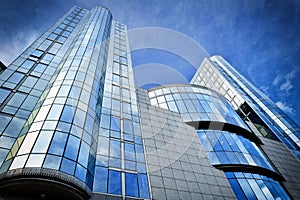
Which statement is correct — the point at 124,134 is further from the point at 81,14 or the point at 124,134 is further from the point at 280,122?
the point at 81,14

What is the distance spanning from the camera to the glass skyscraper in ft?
44.2

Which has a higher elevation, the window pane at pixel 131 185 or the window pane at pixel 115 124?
the window pane at pixel 115 124

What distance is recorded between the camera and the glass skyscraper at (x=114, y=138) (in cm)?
1348

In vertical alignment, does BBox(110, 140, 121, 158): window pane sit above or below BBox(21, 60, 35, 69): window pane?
below

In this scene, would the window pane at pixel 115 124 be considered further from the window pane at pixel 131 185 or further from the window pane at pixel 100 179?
the window pane at pixel 131 185

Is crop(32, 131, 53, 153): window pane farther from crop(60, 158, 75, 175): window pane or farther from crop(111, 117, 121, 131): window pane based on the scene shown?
crop(111, 117, 121, 131): window pane

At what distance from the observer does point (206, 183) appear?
62.6 ft

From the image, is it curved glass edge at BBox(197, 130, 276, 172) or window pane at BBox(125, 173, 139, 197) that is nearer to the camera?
window pane at BBox(125, 173, 139, 197)

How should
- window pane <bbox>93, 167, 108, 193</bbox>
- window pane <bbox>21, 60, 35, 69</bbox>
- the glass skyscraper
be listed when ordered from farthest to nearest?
window pane <bbox>21, 60, 35, 69</bbox>, window pane <bbox>93, 167, 108, 193</bbox>, the glass skyscraper

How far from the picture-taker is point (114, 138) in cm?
1950

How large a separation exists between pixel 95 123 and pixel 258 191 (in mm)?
18720

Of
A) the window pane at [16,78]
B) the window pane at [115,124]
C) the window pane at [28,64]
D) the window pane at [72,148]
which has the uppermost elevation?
the window pane at [28,64]

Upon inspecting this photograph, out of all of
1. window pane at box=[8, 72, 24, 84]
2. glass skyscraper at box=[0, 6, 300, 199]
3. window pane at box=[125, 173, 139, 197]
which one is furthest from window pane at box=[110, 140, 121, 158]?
window pane at box=[8, 72, 24, 84]

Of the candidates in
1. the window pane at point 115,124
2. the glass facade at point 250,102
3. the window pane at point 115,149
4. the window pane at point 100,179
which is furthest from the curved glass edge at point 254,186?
the window pane at point 100,179
